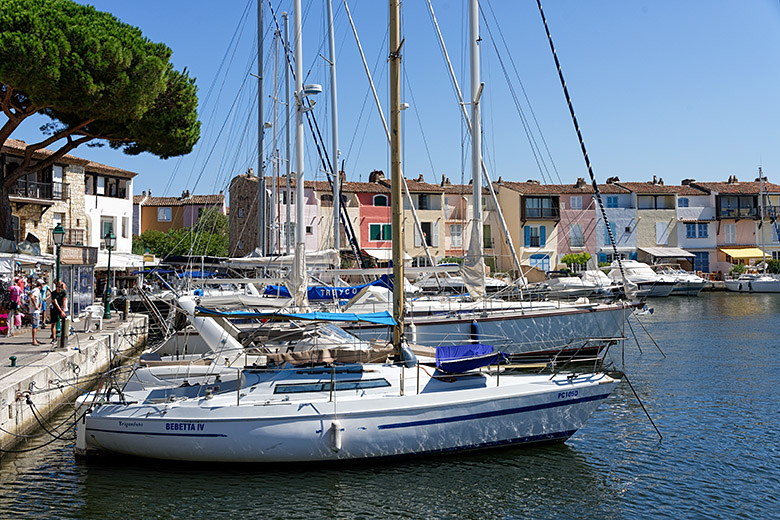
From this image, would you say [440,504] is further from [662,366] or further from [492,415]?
[662,366]

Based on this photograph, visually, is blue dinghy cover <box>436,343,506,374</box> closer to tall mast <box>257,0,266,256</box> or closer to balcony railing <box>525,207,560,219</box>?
tall mast <box>257,0,266,256</box>

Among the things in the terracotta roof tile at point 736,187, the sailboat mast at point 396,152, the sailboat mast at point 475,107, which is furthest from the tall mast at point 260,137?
the terracotta roof tile at point 736,187

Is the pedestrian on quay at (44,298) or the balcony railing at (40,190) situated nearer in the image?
the pedestrian on quay at (44,298)

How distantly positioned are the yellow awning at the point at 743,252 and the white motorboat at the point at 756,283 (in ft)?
24.3

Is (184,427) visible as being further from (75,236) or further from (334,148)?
(75,236)

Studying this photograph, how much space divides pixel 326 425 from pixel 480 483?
110 inches

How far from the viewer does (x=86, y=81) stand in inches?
975

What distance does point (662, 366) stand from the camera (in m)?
23.1

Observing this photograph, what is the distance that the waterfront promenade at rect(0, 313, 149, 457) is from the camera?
1351 cm

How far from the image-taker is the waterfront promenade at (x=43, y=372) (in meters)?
13.5

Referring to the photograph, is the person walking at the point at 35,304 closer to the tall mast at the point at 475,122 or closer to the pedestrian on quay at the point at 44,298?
the pedestrian on quay at the point at 44,298

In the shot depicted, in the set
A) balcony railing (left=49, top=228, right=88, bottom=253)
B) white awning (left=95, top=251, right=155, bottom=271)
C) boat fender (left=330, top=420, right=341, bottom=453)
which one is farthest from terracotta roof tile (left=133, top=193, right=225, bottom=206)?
boat fender (left=330, top=420, right=341, bottom=453)

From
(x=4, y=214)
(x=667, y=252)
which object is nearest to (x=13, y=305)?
(x=4, y=214)

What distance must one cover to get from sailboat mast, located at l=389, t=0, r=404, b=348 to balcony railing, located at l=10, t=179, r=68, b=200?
98.7ft
